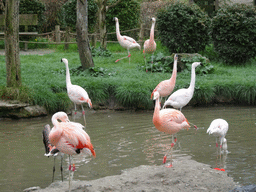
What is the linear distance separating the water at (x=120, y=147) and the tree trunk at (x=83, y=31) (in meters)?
2.82

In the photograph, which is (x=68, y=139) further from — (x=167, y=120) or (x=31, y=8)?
(x=31, y=8)

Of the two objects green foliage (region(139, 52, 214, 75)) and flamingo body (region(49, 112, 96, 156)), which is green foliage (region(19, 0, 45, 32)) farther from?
flamingo body (region(49, 112, 96, 156))

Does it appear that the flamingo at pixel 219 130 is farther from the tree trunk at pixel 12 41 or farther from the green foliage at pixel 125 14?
the green foliage at pixel 125 14

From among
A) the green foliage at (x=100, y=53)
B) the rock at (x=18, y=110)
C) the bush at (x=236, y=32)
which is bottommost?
the rock at (x=18, y=110)

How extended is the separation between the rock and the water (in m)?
0.15

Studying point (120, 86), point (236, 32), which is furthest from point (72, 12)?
point (120, 86)

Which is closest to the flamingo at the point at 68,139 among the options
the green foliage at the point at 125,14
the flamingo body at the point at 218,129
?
the flamingo body at the point at 218,129

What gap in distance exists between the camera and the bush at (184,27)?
12641 millimetres

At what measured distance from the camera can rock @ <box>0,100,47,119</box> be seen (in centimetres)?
763

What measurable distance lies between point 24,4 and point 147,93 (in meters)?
11.0

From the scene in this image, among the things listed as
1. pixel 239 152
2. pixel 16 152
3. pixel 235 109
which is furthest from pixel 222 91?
pixel 16 152

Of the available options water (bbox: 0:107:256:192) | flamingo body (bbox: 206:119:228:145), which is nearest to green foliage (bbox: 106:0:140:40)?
water (bbox: 0:107:256:192)

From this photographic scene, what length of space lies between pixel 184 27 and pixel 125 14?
4.99 m

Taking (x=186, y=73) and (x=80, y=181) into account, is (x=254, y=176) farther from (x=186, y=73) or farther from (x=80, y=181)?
(x=186, y=73)
